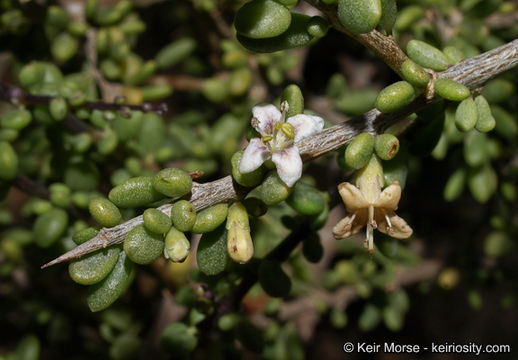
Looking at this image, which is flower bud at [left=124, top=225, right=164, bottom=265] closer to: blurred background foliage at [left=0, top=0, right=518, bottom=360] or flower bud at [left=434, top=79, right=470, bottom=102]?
blurred background foliage at [left=0, top=0, right=518, bottom=360]

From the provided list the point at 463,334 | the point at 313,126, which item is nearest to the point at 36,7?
the point at 313,126

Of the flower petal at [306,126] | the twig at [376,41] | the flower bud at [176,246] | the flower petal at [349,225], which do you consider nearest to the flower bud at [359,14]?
the twig at [376,41]

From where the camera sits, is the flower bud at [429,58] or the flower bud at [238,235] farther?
the flower bud at [429,58]

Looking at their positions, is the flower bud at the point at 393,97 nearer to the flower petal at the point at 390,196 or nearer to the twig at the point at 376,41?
the twig at the point at 376,41

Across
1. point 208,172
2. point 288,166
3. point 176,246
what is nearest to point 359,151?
point 288,166

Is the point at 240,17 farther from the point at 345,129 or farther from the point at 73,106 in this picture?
the point at 73,106
